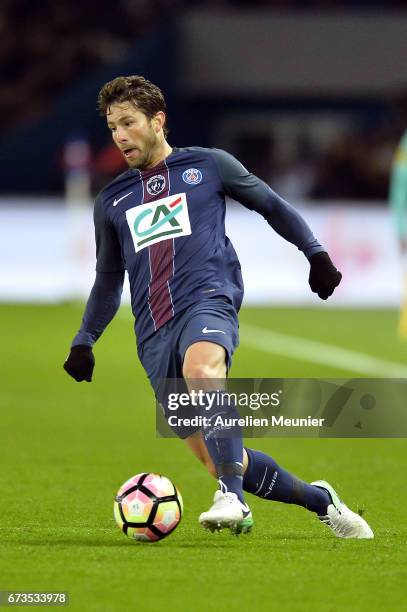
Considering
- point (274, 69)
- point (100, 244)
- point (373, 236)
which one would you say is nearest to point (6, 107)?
point (274, 69)

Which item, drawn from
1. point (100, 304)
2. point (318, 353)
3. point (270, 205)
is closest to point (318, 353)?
point (318, 353)

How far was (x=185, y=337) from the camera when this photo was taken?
6203 mm

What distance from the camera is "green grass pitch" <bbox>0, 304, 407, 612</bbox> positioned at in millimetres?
5121

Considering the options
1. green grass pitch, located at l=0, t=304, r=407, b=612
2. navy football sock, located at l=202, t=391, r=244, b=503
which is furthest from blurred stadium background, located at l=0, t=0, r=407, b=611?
navy football sock, located at l=202, t=391, r=244, b=503

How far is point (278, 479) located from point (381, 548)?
0.58 meters

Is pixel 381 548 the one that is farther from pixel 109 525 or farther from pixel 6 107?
pixel 6 107

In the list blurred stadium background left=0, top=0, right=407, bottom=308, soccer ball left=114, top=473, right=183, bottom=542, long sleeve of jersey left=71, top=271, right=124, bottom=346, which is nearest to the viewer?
soccer ball left=114, top=473, right=183, bottom=542

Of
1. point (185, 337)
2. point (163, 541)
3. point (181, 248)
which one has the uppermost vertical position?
point (181, 248)

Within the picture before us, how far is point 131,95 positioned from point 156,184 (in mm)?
405

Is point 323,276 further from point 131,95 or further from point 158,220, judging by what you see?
point 131,95

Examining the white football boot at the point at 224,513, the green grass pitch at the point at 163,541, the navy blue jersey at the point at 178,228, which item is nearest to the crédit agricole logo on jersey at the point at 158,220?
the navy blue jersey at the point at 178,228

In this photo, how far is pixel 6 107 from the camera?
29.1 metres

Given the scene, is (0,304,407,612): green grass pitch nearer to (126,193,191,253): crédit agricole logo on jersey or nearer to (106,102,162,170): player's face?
(126,193,191,253): crédit agricole logo on jersey

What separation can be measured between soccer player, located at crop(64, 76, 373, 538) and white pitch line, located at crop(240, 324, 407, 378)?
25.3 ft
